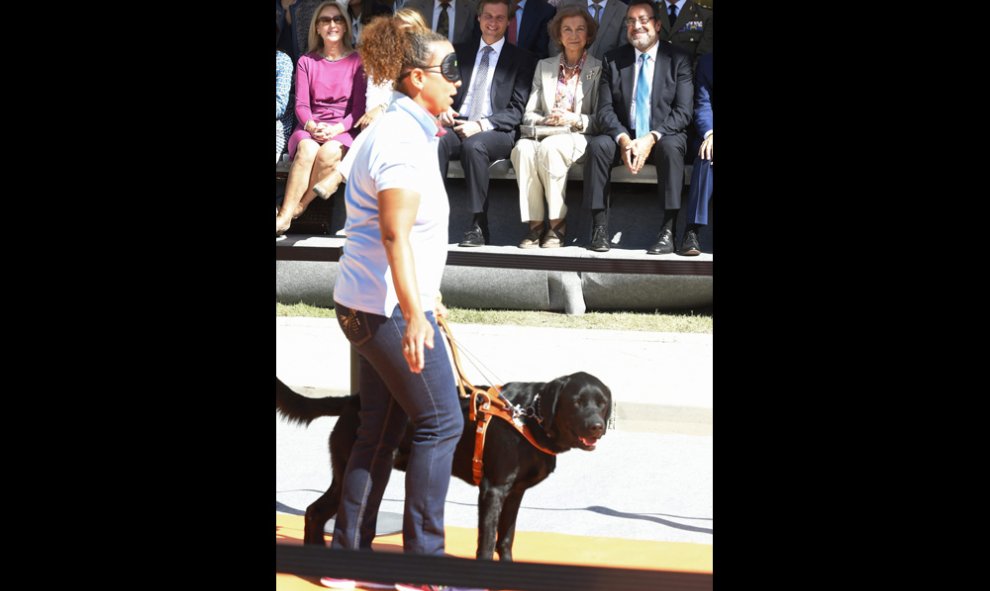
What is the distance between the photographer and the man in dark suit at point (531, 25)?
4293 millimetres

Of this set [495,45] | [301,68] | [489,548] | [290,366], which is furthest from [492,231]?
[290,366]

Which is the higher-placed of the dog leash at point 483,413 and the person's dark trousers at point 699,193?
the person's dark trousers at point 699,193

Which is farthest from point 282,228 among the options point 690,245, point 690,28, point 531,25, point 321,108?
point 690,28

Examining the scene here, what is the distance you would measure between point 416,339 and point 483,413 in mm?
372

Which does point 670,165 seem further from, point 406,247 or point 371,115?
point 406,247

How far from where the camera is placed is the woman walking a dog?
3.12 metres

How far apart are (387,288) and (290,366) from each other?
295cm

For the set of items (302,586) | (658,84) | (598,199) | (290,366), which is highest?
(658,84)

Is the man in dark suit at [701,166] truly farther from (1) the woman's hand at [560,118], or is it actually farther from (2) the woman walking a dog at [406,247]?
(2) the woman walking a dog at [406,247]

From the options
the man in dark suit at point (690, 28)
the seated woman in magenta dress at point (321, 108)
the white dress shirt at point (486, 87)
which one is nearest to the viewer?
the seated woman in magenta dress at point (321, 108)

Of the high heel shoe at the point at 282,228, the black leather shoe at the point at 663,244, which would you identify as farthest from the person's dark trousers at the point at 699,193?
the high heel shoe at the point at 282,228

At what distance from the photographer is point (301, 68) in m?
4.33
